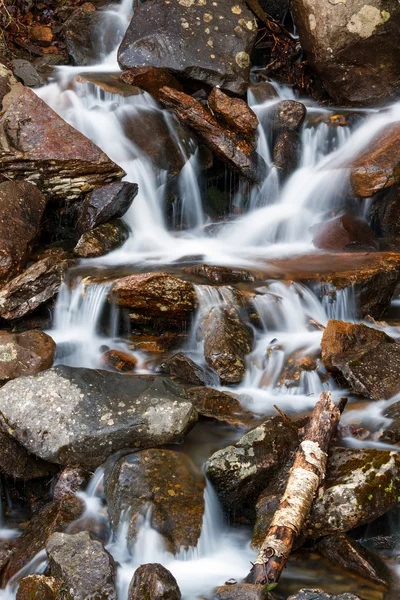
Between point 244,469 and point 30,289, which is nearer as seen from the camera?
point 244,469

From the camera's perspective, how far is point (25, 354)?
5730 mm

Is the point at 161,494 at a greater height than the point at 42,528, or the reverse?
the point at 161,494

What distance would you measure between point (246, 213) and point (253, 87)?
2524 mm

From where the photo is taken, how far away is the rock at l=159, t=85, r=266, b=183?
9.48 m

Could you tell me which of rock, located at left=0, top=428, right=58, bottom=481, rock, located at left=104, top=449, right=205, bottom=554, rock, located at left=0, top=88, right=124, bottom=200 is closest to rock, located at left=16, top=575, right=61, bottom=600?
rock, located at left=104, top=449, right=205, bottom=554

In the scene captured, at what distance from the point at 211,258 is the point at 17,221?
2.54 m

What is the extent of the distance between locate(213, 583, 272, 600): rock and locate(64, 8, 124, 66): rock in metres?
10.3

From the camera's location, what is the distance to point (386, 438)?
465 centimetres

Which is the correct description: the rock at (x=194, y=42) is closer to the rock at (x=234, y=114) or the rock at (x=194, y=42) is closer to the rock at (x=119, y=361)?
the rock at (x=234, y=114)

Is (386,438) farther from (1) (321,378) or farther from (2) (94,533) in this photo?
(2) (94,533)

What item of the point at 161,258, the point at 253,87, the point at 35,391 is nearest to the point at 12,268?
the point at 161,258

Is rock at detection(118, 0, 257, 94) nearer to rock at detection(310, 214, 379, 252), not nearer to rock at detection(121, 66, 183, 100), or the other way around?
rock at detection(121, 66, 183, 100)

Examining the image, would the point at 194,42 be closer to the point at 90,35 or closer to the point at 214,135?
the point at 214,135

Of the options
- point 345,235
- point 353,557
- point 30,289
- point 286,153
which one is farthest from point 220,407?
point 286,153
